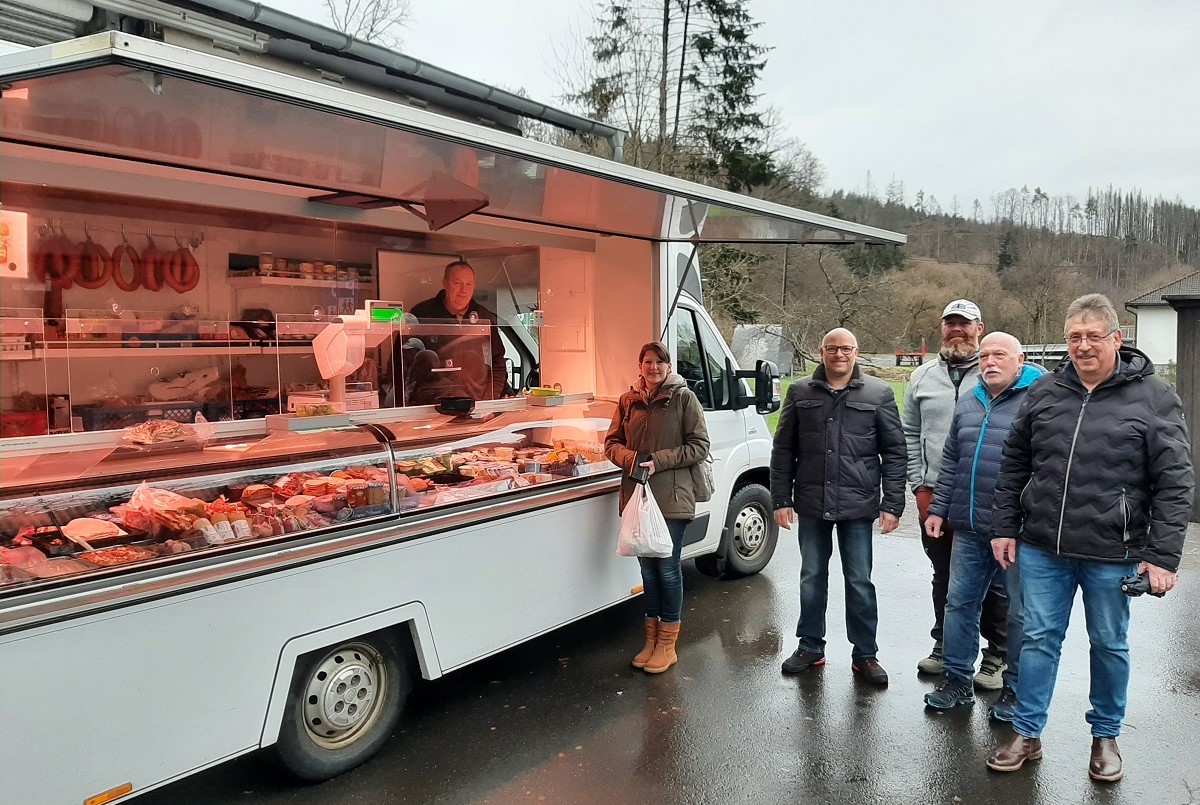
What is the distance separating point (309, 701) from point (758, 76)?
18611 mm

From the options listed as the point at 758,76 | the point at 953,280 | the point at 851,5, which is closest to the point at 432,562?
the point at 758,76

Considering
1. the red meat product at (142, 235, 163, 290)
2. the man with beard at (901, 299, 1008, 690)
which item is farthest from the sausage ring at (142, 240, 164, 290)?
the man with beard at (901, 299, 1008, 690)

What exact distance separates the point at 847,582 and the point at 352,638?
2512 mm

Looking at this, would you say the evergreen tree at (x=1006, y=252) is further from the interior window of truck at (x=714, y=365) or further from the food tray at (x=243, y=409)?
the food tray at (x=243, y=409)

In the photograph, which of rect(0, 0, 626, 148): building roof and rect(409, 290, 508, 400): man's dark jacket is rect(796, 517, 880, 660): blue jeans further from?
rect(0, 0, 626, 148): building roof

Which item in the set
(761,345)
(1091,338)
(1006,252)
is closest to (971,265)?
(1006,252)

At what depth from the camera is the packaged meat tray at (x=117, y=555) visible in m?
2.80

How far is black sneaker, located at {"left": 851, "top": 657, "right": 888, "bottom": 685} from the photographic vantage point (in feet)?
14.2

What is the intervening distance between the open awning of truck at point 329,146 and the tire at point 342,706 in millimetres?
2012

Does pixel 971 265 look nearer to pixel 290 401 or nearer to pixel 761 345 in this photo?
pixel 761 345

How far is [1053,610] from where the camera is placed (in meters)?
3.42

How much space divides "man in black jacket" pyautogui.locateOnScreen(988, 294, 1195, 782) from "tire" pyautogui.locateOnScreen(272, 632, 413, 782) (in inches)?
99.5

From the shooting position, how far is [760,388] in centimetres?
600

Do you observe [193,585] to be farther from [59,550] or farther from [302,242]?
[302,242]
